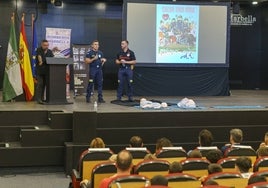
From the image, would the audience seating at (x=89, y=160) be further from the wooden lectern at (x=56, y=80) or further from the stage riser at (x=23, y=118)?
the wooden lectern at (x=56, y=80)

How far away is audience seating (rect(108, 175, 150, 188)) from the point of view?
3481 mm

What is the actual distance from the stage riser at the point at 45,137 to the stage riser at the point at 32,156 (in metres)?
0.09

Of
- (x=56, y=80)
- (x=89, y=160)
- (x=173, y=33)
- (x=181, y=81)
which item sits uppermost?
(x=173, y=33)

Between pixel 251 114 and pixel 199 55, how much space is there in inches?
191

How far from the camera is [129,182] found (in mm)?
3518

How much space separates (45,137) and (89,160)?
9.55 ft

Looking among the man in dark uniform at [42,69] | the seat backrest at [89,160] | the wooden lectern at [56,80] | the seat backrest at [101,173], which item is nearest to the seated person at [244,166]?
the seat backrest at [101,173]

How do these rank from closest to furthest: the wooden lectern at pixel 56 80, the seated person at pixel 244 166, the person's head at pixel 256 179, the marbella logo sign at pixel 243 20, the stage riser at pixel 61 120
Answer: the person's head at pixel 256 179 → the seated person at pixel 244 166 → the stage riser at pixel 61 120 → the wooden lectern at pixel 56 80 → the marbella logo sign at pixel 243 20

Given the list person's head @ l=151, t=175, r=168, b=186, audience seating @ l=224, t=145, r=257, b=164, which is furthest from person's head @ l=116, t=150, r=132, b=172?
audience seating @ l=224, t=145, r=257, b=164

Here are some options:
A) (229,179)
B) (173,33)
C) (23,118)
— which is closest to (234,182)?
(229,179)

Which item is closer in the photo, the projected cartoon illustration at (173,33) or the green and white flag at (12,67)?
the green and white flag at (12,67)

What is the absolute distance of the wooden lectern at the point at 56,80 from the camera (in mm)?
9430

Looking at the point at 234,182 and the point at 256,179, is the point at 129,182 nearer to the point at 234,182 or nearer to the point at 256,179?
the point at 234,182

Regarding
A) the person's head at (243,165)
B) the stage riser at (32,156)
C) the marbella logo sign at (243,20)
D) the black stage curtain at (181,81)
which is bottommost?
the stage riser at (32,156)
